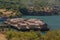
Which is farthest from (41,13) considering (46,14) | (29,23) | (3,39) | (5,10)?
(3,39)

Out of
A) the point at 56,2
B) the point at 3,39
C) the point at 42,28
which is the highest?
the point at 3,39

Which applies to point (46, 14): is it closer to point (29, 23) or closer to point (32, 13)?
point (32, 13)

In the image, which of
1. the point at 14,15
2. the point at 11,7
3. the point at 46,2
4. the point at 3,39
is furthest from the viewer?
the point at 46,2

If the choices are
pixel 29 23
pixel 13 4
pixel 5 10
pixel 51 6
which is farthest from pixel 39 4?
pixel 29 23

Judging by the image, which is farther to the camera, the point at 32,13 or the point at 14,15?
the point at 32,13

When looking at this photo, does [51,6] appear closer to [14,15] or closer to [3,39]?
[14,15]

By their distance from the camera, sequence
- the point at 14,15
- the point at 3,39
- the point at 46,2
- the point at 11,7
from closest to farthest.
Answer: the point at 3,39 → the point at 14,15 → the point at 11,7 → the point at 46,2

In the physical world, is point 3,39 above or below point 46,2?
above

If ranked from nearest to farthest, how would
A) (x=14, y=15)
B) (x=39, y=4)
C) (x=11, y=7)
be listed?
(x=14, y=15)
(x=11, y=7)
(x=39, y=4)

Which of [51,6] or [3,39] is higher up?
[3,39]
